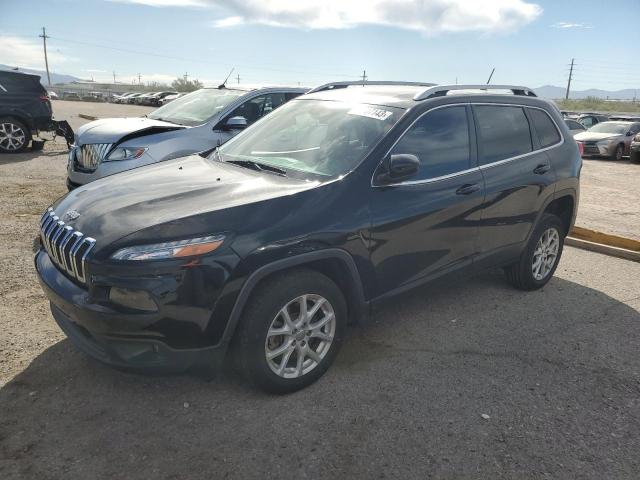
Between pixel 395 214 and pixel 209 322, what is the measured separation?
139 centimetres

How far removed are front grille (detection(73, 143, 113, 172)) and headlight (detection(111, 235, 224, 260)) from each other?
411 cm

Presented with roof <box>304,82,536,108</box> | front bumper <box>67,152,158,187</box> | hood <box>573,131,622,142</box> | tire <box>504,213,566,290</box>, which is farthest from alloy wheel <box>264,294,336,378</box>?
hood <box>573,131,622,142</box>

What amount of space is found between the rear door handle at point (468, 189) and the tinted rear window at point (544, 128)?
3.88 feet

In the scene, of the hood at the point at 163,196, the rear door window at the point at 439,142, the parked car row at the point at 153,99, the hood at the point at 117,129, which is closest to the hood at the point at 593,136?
the hood at the point at 117,129

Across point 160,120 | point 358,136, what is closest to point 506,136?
point 358,136

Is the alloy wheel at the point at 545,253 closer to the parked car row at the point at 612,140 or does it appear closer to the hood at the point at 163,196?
the hood at the point at 163,196

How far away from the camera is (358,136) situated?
138 inches

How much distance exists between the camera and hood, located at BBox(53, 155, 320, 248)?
9.08ft

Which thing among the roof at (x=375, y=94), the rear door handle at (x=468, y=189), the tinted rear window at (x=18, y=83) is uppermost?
the tinted rear window at (x=18, y=83)

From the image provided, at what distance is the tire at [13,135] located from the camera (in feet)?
38.4

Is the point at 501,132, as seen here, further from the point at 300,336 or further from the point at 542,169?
the point at 300,336

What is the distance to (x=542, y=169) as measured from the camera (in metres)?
4.51

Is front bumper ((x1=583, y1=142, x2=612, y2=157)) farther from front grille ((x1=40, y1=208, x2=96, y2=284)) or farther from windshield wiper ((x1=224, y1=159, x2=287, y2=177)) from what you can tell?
front grille ((x1=40, y1=208, x2=96, y2=284))

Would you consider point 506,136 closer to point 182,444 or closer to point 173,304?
point 173,304
